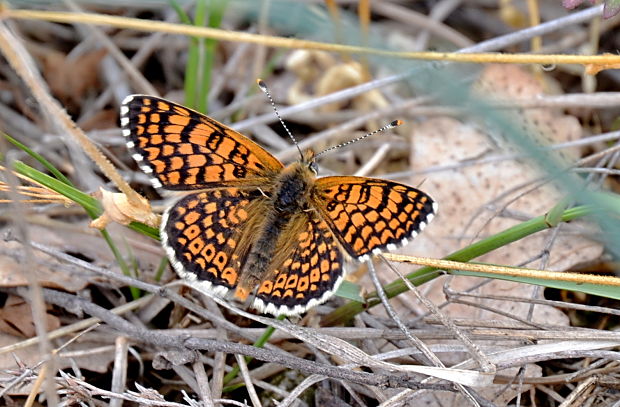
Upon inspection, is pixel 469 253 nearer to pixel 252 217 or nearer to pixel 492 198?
pixel 252 217

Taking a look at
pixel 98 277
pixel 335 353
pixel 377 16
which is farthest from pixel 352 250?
pixel 377 16

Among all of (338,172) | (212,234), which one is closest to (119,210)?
(212,234)

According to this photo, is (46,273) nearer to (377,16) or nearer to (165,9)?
(165,9)

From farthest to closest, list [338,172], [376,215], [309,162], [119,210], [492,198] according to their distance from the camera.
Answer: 1. [338,172]
2. [492,198]
3. [309,162]
4. [376,215]
5. [119,210]

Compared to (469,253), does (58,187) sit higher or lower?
lower

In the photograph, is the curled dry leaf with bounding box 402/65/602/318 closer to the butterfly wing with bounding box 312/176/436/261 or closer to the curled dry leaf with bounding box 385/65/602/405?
the curled dry leaf with bounding box 385/65/602/405

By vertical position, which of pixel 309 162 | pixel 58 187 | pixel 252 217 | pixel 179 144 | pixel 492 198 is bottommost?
pixel 58 187

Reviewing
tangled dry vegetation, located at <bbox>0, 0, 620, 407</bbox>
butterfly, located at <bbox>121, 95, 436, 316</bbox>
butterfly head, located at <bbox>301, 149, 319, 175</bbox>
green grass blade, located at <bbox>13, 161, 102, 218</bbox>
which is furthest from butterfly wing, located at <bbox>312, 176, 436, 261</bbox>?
green grass blade, located at <bbox>13, 161, 102, 218</bbox>

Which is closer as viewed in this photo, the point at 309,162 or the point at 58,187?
the point at 58,187
